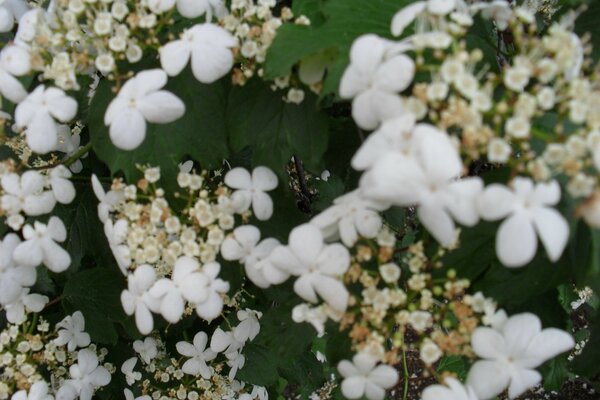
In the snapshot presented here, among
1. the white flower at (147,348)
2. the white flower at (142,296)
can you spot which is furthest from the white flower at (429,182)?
the white flower at (147,348)

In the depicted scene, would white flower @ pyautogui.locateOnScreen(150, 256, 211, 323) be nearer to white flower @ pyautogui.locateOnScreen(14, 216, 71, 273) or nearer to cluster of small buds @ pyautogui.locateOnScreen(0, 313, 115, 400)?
white flower @ pyautogui.locateOnScreen(14, 216, 71, 273)

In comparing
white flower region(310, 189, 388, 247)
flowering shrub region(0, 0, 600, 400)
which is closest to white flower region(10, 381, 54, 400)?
flowering shrub region(0, 0, 600, 400)

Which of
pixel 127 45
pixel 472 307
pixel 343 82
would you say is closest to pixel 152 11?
pixel 127 45

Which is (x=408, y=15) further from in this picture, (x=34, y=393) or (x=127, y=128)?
(x=34, y=393)

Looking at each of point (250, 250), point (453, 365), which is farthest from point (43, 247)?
point (453, 365)

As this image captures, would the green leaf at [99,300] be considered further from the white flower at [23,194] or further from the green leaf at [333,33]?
the green leaf at [333,33]

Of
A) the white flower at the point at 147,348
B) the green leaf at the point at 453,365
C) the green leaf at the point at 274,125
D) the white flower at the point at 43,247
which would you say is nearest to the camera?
the green leaf at the point at 274,125
